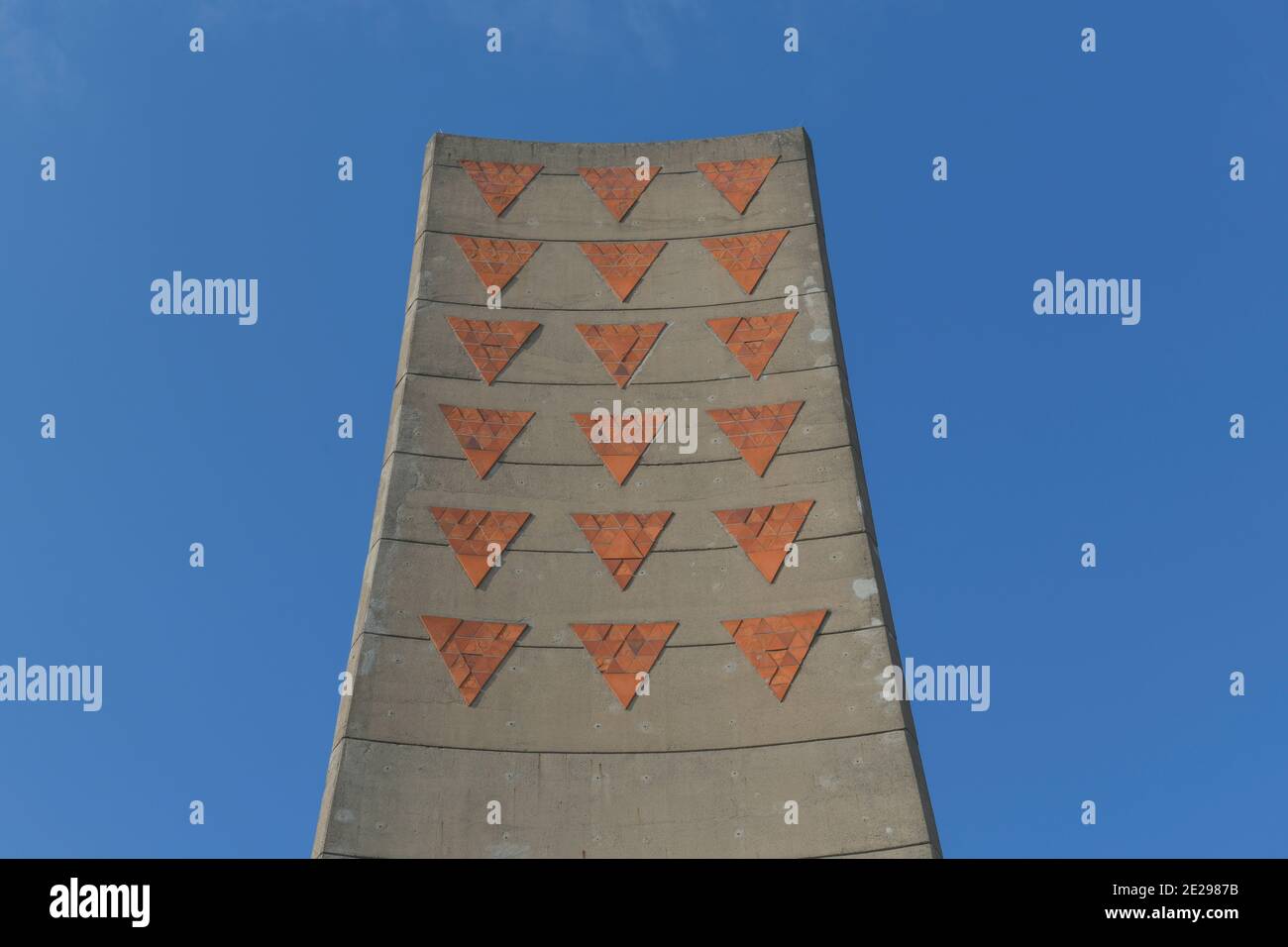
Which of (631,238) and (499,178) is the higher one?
(499,178)

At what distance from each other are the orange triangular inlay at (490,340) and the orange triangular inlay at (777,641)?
572cm

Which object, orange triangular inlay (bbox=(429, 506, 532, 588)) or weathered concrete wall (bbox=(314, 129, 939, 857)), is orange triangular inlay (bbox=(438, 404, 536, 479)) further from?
orange triangular inlay (bbox=(429, 506, 532, 588))

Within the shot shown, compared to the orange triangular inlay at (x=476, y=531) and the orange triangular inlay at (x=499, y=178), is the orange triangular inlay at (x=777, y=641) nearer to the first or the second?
the orange triangular inlay at (x=476, y=531)

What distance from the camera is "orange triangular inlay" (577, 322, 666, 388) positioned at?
74.4 feet

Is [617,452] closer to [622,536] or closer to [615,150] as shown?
[622,536]

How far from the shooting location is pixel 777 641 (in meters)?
19.8

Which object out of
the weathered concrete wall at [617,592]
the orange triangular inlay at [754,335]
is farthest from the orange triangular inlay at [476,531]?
the orange triangular inlay at [754,335]

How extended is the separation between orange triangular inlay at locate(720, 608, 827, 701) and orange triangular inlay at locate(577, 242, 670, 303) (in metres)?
6.33

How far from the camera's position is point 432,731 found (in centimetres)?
1902

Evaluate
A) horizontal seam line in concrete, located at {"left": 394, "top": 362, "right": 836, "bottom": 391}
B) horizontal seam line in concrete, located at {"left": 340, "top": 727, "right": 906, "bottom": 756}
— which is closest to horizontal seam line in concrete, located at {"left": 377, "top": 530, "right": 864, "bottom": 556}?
horizontal seam line in concrete, located at {"left": 394, "top": 362, "right": 836, "bottom": 391}

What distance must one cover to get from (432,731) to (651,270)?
8.80 meters

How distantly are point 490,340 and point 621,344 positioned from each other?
209 cm

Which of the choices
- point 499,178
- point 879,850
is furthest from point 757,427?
point 499,178
